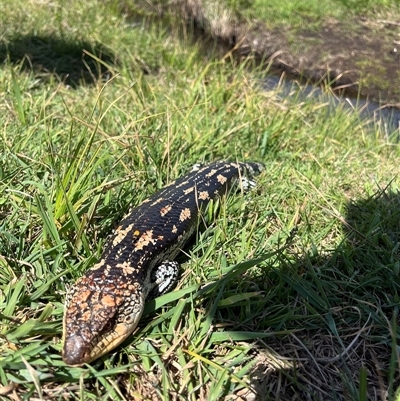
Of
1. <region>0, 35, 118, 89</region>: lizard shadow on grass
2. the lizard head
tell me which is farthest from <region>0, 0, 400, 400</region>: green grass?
<region>0, 35, 118, 89</region>: lizard shadow on grass

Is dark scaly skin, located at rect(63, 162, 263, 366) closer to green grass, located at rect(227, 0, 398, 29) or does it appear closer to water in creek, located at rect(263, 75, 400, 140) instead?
water in creek, located at rect(263, 75, 400, 140)

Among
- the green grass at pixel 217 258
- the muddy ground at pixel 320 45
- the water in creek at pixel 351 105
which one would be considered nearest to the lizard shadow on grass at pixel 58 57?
the green grass at pixel 217 258

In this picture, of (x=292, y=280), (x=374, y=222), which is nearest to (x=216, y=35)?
(x=374, y=222)

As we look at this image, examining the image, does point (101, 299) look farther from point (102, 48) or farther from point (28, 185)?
point (102, 48)

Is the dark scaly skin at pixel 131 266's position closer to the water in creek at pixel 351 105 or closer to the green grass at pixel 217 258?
the green grass at pixel 217 258

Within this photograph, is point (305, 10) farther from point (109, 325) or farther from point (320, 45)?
point (109, 325)

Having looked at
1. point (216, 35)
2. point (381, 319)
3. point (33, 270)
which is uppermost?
point (381, 319)
